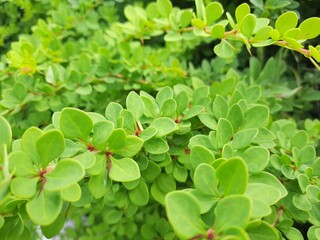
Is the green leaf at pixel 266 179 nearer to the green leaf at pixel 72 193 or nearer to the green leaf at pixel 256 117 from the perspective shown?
the green leaf at pixel 256 117

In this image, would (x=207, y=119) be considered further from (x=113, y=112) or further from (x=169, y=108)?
(x=113, y=112)

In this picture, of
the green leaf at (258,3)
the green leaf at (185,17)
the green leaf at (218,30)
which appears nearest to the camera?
the green leaf at (218,30)

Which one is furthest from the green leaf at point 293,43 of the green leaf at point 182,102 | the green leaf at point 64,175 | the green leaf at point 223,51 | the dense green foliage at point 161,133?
the green leaf at point 64,175

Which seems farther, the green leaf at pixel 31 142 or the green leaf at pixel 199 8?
the green leaf at pixel 199 8

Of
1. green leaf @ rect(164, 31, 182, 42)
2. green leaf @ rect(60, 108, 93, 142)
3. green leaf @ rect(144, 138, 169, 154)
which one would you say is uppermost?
green leaf @ rect(60, 108, 93, 142)

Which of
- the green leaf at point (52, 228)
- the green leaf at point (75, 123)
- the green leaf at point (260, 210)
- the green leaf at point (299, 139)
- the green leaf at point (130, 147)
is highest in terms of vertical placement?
the green leaf at point (75, 123)

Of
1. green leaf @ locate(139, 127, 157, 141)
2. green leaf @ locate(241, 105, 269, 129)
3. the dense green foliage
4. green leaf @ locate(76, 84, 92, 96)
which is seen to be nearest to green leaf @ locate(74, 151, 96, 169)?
the dense green foliage

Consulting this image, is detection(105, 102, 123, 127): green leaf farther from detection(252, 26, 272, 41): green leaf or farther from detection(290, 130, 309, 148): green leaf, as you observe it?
detection(290, 130, 309, 148): green leaf
